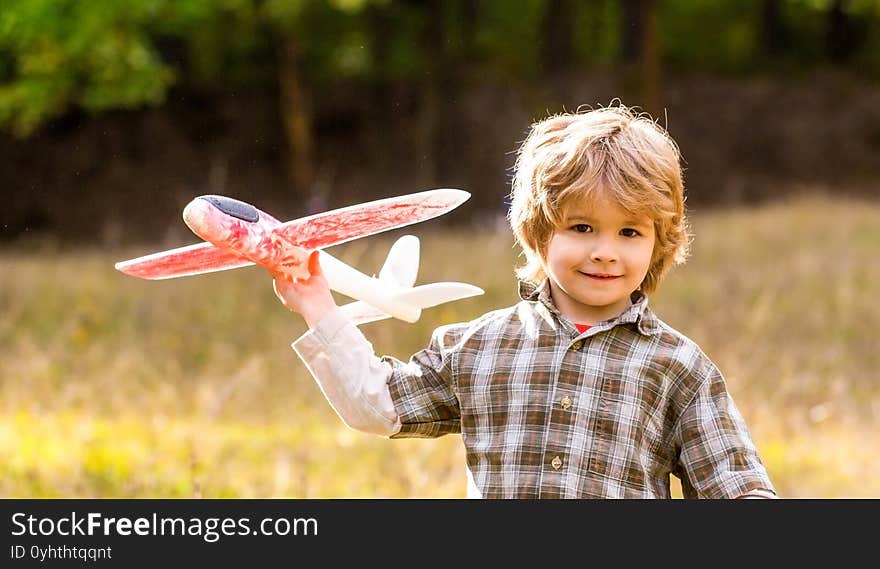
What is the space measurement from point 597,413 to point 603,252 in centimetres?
31

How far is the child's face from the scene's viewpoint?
7.47 ft

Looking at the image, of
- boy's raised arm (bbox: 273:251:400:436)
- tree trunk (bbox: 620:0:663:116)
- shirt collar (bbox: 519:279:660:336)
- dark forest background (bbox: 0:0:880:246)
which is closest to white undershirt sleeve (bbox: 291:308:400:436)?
boy's raised arm (bbox: 273:251:400:436)

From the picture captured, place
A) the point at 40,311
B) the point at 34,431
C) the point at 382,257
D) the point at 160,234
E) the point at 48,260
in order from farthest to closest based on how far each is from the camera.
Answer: the point at 160,234, the point at 48,260, the point at 382,257, the point at 40,311, the point at 34,431

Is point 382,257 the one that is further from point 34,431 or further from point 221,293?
point 34,431

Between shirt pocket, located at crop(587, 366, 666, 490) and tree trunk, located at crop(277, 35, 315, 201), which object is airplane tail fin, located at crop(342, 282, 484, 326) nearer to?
shirt pocket, located at crop(587, 366, 666, 490)

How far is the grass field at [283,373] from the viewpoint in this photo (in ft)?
17.1

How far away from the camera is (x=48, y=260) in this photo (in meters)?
12.5

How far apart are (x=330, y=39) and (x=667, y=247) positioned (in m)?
18.8

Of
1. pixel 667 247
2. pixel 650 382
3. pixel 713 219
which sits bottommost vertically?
pixel 713 219

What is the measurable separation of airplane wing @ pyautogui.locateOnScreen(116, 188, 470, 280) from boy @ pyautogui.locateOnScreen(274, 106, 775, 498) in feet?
0.23

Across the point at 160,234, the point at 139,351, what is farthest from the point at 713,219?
the point at 139,351

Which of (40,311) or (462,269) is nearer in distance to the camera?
(40,311)

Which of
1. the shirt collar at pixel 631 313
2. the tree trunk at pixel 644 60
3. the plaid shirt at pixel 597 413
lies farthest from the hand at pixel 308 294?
the tree trunk at pixel 644 60

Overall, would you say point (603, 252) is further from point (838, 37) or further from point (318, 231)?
point (838, 37)
